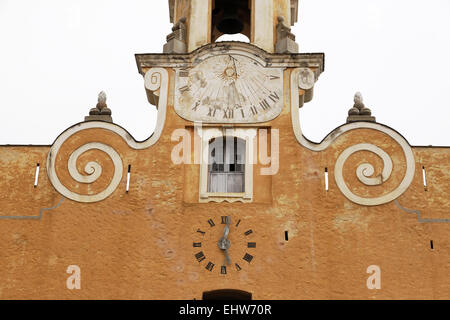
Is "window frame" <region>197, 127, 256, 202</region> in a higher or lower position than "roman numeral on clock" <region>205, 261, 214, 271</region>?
higher

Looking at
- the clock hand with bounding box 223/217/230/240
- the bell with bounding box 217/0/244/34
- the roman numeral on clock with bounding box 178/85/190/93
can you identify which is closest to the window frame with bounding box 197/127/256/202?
the clock hand with bounding box 223/217/230/240

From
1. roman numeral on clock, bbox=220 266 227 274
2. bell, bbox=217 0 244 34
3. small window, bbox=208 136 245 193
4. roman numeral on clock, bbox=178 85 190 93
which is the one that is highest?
bell, bbox=217 0 244 34

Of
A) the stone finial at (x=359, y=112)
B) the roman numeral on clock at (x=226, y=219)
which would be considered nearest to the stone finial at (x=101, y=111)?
the roman numeral on clock at (x=226, y=219)

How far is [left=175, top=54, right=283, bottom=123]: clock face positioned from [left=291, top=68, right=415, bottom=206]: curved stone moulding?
2.24ft


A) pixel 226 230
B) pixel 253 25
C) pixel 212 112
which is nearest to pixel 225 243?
pixel 226 230

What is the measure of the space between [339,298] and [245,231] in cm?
221

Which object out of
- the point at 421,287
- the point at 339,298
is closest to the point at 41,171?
the point at 339,298

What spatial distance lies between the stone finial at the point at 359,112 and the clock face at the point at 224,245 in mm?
3440

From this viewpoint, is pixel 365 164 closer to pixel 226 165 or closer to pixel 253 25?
pixel 226 165

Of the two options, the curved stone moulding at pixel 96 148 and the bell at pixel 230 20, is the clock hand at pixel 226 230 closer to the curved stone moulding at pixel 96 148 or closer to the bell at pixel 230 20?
the curved stone moulding at pixel 96 148

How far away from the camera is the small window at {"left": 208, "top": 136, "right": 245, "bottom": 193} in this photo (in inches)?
581

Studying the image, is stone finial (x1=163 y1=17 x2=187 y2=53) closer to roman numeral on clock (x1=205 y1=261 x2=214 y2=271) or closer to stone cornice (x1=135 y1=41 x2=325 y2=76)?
stone cornice (x1=135 y1=41 x2=325 y2=76)
